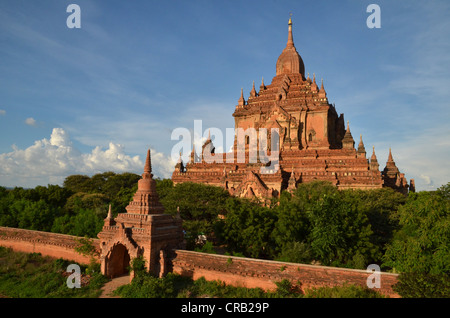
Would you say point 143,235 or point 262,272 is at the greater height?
point 143,235

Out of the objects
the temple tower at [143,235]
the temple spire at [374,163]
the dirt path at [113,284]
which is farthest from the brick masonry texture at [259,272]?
the temple spire at [374,163]

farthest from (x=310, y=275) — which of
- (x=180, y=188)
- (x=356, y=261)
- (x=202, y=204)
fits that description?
(x=180, y=188)

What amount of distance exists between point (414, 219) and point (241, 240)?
12.0m

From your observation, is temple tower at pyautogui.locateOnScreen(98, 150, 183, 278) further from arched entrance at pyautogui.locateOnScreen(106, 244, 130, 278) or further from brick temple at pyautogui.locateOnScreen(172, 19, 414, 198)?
brick temple at pyautogui.locateOnScreen(172, 19, 414, 198)

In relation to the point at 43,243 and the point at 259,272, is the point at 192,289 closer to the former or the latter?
the point at 259,272

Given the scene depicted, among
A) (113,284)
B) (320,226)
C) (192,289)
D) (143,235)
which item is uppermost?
(320,226)

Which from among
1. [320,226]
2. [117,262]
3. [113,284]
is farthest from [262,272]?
[117,262]

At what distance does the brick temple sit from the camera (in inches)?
1555

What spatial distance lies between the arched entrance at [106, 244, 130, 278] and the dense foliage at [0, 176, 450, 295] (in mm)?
5078

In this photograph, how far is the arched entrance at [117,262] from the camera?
22641 millimetres

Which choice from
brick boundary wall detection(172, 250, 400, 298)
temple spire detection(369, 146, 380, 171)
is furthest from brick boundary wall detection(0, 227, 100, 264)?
temple spire detection(369, 146, 380, 171)

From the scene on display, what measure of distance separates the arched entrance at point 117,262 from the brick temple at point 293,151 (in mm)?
17638

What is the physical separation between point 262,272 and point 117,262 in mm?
10527

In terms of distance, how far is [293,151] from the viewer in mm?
46156
